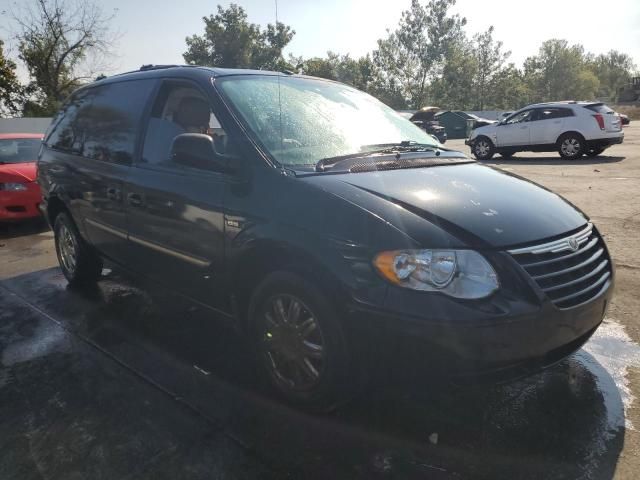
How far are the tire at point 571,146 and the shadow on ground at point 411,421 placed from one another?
1259cm

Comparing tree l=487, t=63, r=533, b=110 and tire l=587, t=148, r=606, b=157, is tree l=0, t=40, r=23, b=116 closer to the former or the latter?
tire l=587, t=148, r=606, b=157

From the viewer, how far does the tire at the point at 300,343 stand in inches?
93.3

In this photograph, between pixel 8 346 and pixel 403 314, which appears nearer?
pixel 403 314

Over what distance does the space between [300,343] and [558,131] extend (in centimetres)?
1412

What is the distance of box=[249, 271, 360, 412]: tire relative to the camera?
2.37 meters

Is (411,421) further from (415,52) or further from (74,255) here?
(415,52)

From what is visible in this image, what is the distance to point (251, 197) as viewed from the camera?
2672mm

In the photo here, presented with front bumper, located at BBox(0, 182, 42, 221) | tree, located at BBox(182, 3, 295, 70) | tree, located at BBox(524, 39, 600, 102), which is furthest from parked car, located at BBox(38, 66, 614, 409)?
tree, located at BBox(524, 39, 600, 102)

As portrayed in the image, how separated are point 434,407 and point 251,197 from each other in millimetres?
1468

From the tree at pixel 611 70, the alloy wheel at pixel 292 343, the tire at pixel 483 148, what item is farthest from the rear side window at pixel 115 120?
the tree at pixel 611 70

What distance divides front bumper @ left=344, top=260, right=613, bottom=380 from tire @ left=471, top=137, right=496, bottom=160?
1502 cm

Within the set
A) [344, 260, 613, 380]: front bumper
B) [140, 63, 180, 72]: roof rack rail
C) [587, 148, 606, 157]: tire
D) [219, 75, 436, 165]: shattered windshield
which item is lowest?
[587, 148, 606, 157]: tire

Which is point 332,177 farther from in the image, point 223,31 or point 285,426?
point 223,31

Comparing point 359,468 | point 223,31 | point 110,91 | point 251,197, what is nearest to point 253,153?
point 251,197
